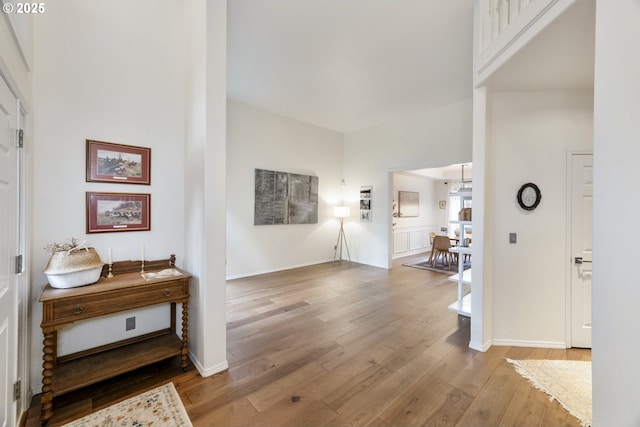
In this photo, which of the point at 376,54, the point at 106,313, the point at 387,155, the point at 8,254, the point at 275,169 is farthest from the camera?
the point at 387,155

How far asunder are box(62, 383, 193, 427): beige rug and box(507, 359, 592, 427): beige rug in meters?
2.59

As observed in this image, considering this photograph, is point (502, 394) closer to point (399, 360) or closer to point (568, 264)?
point (399, 360)

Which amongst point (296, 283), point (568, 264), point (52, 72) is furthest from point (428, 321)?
point (52, 72)

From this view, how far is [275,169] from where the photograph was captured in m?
5.54

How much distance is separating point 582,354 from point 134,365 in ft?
13.0

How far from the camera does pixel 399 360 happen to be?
238cm

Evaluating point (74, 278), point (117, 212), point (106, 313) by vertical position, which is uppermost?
point (117, 212)

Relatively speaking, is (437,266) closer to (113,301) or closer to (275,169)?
(275,169)

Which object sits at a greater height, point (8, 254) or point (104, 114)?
point (104, 114)

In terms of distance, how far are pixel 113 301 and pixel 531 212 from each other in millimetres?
3763

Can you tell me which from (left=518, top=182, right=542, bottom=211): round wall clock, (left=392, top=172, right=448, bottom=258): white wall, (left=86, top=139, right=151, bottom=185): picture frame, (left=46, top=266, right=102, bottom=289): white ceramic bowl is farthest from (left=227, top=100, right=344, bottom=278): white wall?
(left=518, top=182, right=542, bottom=211): round wall clock

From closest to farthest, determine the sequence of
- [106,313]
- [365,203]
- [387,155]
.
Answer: [106,313] → [387,155] → [365,203]

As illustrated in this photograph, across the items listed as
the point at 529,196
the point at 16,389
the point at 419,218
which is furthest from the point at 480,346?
the point at 419,218

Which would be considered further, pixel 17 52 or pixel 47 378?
pixel 47 378
